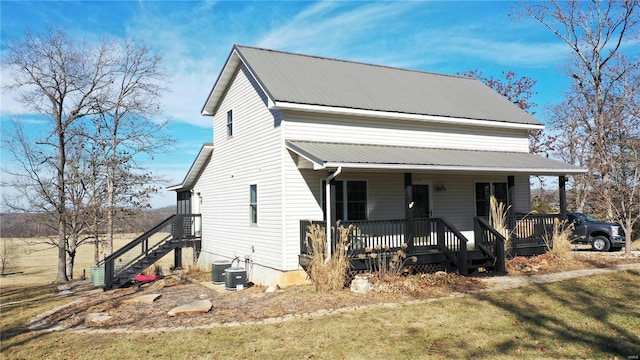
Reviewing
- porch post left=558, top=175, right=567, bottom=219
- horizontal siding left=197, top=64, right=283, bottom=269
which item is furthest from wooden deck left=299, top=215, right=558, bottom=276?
porch post left=558, top=175, right=567, bottom=219

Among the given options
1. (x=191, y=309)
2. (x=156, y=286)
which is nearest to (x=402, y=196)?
(x=191, y=309)

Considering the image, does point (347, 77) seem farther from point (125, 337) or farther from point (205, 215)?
point (125, 337)

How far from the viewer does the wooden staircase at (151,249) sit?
45.7ft

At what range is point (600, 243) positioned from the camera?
58.2 ft

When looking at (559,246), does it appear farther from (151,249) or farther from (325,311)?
(151,249)

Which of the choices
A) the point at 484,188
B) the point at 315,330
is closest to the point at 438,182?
the point at 484,188

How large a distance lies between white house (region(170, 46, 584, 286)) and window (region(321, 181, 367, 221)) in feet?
0.10

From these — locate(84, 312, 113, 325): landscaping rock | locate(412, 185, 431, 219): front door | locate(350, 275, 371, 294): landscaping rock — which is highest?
locate(412, 185, 431, 219): front door

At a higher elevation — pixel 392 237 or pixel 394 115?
pixel 394 115

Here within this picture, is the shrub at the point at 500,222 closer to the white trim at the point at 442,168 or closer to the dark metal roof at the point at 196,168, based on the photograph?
the white trim at the point at 442,168

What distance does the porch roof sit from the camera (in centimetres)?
1102

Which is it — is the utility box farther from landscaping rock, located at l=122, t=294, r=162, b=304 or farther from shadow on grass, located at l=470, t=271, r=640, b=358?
shadow on grass, located at l=470, t=271, r=640, b=358

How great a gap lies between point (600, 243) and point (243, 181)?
14385 millimetres

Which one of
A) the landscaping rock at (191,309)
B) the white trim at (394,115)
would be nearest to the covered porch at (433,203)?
the white trim at (394,115)
